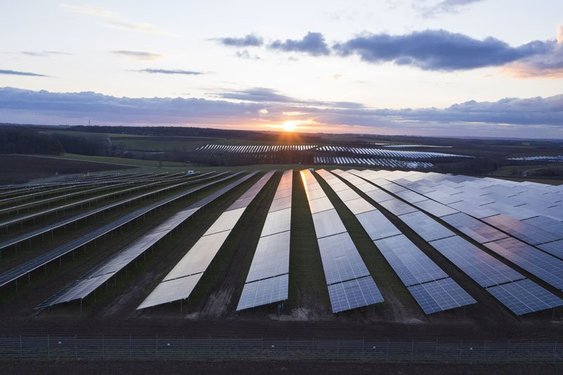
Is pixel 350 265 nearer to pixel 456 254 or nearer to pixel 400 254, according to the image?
pixel 400 254

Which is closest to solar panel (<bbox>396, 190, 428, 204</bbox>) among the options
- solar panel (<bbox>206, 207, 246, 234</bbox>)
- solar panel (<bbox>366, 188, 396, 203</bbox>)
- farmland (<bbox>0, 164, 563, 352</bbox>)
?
solar panel (<bbox>366, 188, 396, 203</bbox>)

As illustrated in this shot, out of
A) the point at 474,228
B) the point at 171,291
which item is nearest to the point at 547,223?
the point at 474,228

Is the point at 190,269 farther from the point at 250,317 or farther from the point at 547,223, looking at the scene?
the point at 547,223

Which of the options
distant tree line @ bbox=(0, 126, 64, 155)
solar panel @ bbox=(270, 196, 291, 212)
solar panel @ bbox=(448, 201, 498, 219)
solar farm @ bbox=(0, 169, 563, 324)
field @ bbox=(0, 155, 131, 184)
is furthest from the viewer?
distant tree line @ bbox=(0, 126, 64, 155)

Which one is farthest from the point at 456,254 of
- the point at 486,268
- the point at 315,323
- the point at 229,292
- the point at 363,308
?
the point at 229,292

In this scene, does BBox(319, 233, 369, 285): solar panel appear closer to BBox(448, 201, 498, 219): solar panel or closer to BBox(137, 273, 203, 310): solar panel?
BBox(137, 273, 203, 310): solar panel

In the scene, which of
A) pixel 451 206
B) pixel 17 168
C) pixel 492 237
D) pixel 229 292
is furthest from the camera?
pixel 17 168
